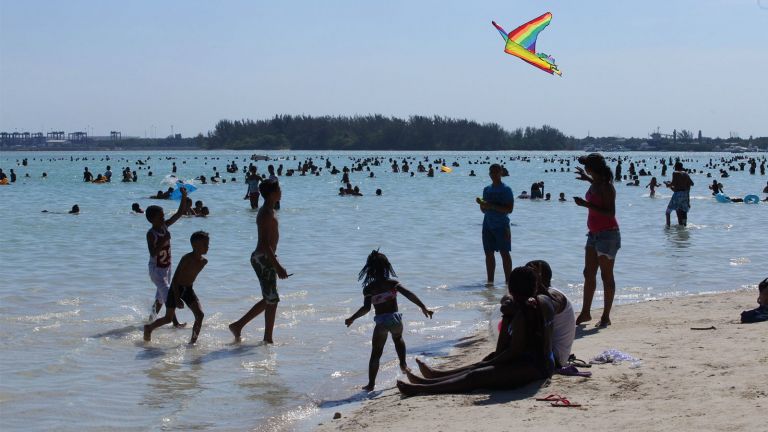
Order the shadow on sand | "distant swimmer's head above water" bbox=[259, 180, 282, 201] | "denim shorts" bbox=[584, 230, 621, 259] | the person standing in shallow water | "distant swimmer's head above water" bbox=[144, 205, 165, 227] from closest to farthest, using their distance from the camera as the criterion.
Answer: the shadow on sand
"distant swimmer's head above water" bbox=[259, 180, 282, 201]
"denim shorts" bbox=[584, 230, 621, 259]
"distant swimmer's head above water" bbox=[144, 205, 165, 227]
the person standing in shallow water

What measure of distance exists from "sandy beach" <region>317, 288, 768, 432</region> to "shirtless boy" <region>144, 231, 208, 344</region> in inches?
90.9

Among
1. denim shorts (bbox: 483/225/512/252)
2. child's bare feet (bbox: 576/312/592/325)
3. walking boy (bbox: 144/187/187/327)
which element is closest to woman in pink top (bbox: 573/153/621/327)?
child's bare feet (bbox: 576/312/592/325)

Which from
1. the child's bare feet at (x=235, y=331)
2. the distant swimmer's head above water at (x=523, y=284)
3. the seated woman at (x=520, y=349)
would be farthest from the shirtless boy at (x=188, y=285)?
the distant swimmer's head above water at (x=523, y=284)

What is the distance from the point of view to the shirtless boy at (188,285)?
8.45m

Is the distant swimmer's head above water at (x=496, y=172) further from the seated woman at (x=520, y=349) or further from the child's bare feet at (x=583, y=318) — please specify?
the seated woman at (x=520, y=349)

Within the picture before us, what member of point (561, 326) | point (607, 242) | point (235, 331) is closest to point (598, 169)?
point (607, 242)

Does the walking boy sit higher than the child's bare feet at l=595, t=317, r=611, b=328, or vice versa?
the walking boy

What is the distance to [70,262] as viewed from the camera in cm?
1493

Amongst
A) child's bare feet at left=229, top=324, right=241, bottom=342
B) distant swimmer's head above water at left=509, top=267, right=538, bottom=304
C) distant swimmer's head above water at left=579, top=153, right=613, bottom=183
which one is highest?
distant swimmer's head above water at left=579, top=153, right=613, bottom=183

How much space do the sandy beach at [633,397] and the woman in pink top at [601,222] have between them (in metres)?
0.71

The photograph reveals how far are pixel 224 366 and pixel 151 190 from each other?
113 ft

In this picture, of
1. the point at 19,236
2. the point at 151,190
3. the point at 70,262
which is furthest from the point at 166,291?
the point at 151,190

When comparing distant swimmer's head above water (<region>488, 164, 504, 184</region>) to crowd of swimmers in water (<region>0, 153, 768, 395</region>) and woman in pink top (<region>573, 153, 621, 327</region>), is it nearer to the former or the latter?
A: crowd of swimmers in water (<region>0, 153, 768, 395</region>)

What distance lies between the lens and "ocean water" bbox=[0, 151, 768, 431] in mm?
6767
